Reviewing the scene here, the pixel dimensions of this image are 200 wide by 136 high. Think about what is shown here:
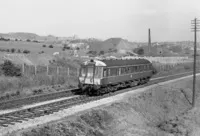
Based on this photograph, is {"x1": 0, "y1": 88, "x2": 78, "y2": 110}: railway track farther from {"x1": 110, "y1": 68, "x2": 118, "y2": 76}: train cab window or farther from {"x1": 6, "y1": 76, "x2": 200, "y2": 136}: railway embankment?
{"x1": 6, "y1": 76, "x2": 200, "y2": 136}: railway embankment

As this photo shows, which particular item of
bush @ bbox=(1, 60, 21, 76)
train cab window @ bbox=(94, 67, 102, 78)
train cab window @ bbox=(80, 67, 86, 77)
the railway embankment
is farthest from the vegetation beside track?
the railway embankment

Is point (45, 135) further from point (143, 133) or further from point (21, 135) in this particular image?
point (143, 133)

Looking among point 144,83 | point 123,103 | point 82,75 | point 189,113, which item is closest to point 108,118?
point 123,103

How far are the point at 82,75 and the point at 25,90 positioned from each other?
499 cm

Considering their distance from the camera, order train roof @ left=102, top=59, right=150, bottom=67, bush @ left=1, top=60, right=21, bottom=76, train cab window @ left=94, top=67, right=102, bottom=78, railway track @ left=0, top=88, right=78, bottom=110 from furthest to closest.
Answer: bush @ left=1, top=60, right=21, bottom=76 → train roof @ left=102, top=59, right=150, bottom=67 → train cab window @ left=94, top=67, right=102, bottom=78 → railway track @ left=0, top=88, right=78, bottom=110

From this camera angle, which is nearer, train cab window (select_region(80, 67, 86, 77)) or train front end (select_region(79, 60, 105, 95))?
train front end (select_region(79, 60, 105, 95))

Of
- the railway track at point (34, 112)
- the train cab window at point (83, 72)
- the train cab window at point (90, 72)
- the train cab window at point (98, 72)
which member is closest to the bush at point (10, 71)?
the train cab window at point (83, 72)

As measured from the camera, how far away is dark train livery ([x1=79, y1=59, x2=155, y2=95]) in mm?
24297

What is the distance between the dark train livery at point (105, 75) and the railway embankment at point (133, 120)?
1.82 metres

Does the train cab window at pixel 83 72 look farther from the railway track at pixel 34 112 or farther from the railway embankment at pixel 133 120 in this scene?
the railway embankment at pixel 133 120

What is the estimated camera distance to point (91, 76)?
24500 mm

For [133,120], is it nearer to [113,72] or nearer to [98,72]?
[98,72]

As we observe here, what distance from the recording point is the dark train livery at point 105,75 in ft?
79.7

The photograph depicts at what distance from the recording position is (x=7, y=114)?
53.1 ft
